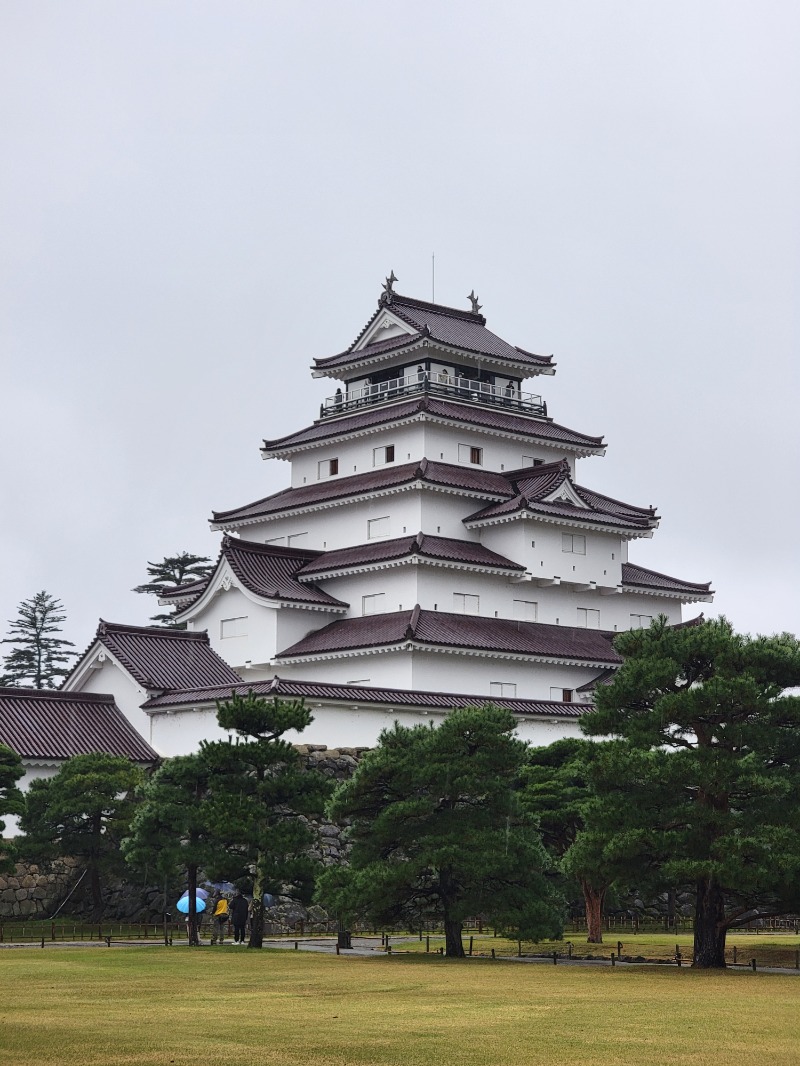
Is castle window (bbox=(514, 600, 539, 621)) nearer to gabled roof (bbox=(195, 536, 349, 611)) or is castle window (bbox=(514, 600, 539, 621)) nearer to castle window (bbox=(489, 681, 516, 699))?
castle window (bbox=(489, 681, 516, 699))

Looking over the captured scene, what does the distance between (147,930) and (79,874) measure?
455cm

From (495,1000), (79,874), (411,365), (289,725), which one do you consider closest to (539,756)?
(289,725)

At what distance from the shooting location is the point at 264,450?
6469 cm

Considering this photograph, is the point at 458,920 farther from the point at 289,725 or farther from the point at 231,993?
the point at 231,993

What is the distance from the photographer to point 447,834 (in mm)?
32125

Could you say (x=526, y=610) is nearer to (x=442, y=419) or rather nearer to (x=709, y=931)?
(x=442, y=419)

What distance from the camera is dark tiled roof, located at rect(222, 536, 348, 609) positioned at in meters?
55.9

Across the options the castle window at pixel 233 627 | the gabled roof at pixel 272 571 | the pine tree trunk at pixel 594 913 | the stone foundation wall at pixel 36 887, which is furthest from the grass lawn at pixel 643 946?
the castle window at pixel 233 627

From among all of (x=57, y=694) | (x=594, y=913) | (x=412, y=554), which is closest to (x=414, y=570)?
(x=412, y=554)

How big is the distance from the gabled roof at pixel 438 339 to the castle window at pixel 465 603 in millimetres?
11410

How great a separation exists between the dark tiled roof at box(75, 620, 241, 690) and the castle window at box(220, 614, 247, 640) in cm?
175

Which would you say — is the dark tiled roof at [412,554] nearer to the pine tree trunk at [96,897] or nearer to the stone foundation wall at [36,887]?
the stone foundation wall at [36,887]

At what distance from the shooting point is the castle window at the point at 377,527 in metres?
58.3

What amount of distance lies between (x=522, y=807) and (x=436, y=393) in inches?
1168
